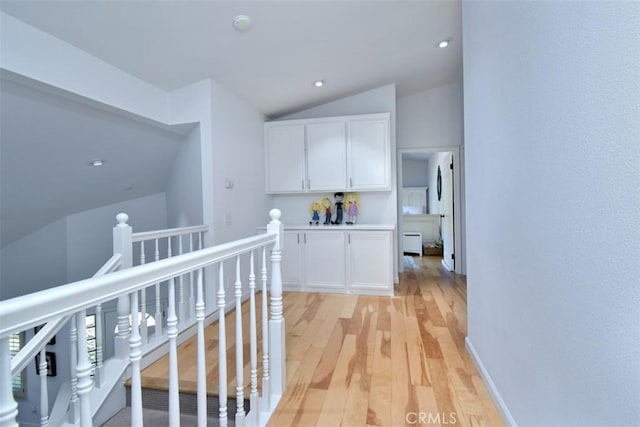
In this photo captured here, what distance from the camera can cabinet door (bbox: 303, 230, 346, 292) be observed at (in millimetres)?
3826

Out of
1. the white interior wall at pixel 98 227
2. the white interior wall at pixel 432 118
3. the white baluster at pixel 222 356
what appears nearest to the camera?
the white baluster at pixel 222 356

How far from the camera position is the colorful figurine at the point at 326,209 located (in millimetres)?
4289

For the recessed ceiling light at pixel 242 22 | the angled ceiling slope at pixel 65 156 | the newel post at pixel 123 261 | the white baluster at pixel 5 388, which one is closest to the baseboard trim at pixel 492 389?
the white baluster at pixel 5 388

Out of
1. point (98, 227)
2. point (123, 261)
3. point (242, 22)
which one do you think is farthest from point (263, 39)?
point (98, 227)

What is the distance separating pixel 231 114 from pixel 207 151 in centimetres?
61

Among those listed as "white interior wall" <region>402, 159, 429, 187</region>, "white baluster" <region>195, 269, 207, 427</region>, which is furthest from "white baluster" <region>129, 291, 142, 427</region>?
"white interior wall" <region>402, 159, 429, 187</region>

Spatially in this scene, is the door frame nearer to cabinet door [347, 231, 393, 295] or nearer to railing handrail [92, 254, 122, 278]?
cabinet door [347, 231, 393, 295]

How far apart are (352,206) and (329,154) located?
2.51ft

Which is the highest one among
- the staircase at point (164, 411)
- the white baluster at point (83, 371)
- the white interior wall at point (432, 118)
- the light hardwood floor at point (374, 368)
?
the white interior wall at point (432, 118)

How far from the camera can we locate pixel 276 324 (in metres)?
1.77

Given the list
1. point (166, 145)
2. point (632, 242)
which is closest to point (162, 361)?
point (166, 145)

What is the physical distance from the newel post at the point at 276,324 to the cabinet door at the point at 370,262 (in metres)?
2.06

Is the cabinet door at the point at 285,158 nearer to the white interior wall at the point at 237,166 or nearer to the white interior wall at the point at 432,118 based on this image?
the white interior wall at the point at 237,166

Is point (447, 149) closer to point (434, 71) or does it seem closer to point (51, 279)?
point (434, 71)
